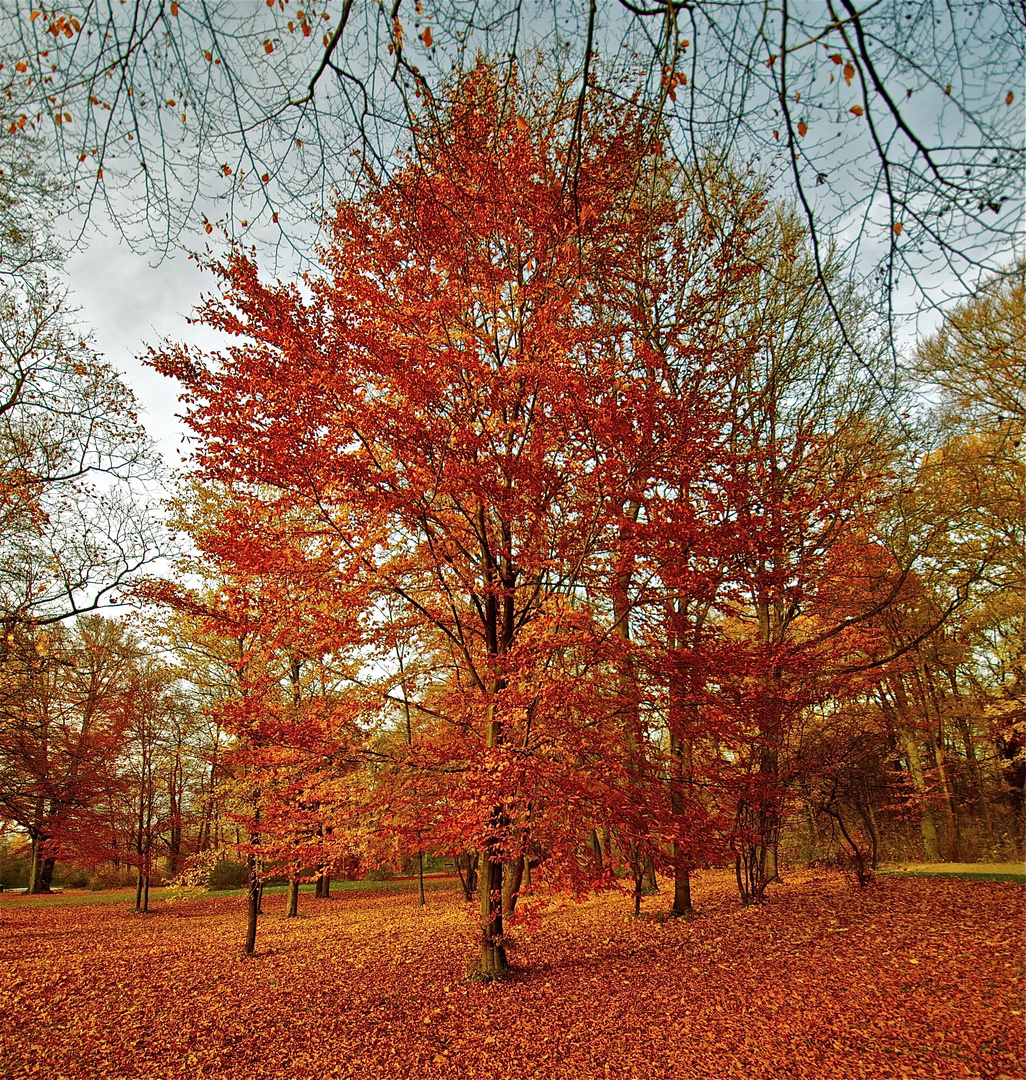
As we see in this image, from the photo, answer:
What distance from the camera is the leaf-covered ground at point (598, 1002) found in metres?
4.98

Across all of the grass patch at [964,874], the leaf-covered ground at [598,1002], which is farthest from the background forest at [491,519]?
the grass patch at [964,874]

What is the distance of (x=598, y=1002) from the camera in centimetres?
638

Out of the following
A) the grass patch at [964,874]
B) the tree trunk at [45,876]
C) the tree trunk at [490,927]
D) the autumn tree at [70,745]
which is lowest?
the tree trunk at [45,876]

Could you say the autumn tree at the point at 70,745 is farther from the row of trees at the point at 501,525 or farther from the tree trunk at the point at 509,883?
the tree trunk at the point at 509,883

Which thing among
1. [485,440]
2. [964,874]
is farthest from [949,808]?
[485,440]

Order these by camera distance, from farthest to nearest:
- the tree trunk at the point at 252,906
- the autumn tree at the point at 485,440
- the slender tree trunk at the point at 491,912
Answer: the tree trunk at the point at 252,906 → the slender tree trunk at the point at 491,912 → the autumn tree at the point at 485,440

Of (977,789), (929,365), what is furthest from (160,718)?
(977,789)

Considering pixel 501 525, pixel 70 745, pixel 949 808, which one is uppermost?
pixel 501 525

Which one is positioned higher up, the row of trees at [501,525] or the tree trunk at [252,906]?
the row of trees at [501,525]

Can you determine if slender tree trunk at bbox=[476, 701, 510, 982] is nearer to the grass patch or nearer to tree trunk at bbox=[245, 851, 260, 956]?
tree trunk at bbox=[245, 851, 260, 956]

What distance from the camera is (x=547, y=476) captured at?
6.71 m

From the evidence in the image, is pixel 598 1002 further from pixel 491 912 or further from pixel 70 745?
pixel 70 745

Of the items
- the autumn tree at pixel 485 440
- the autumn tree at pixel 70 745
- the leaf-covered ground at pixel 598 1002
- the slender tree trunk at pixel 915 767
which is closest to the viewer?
the leaf-covered ground at pixel 598 1002

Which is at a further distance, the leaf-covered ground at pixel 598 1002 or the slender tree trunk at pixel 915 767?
the slender tree trunk at pixel 915 767
